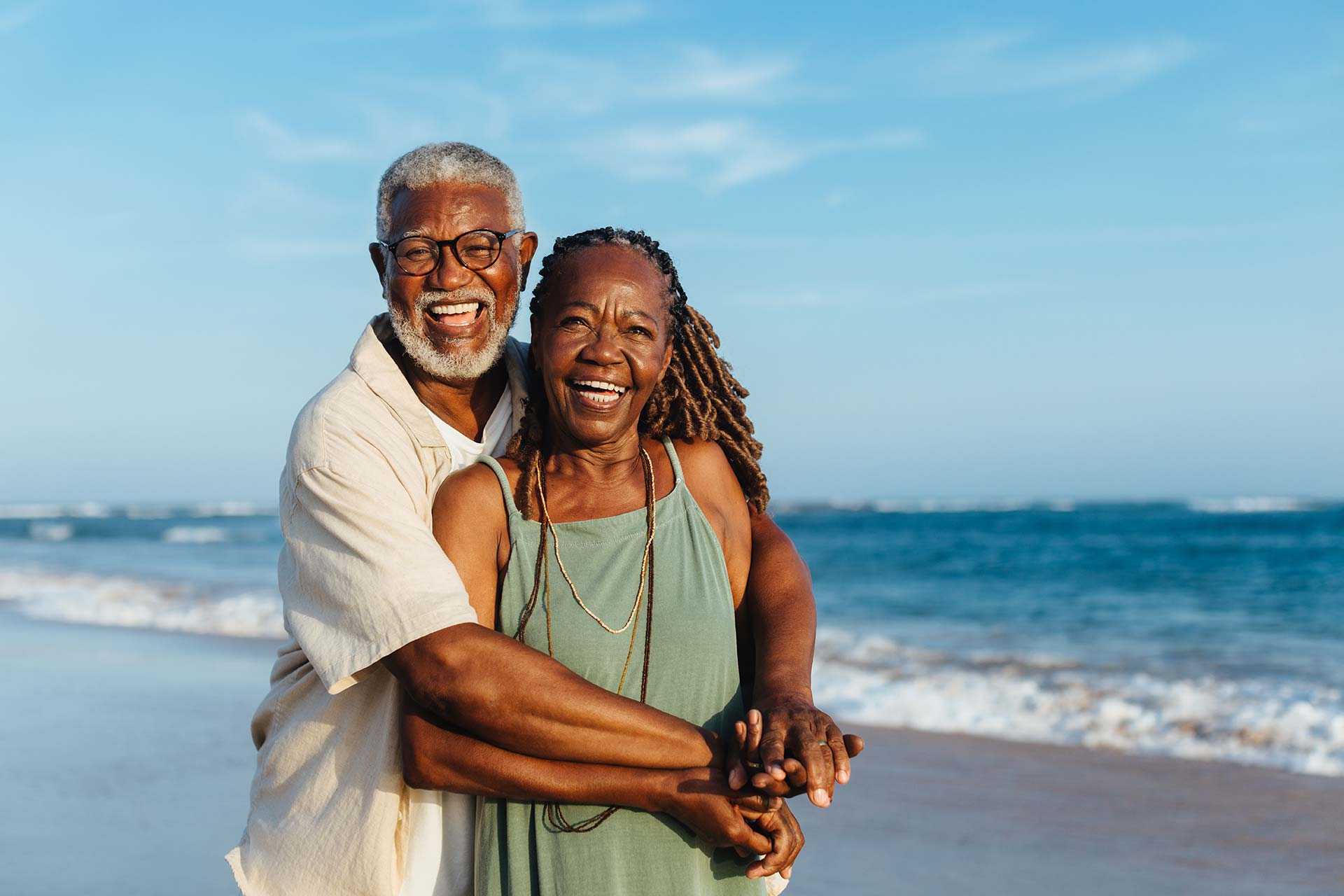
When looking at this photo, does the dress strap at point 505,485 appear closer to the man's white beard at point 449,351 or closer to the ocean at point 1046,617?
the man's white beard at point 449,351

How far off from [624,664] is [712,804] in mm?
309

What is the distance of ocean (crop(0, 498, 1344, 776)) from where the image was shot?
7613 mm

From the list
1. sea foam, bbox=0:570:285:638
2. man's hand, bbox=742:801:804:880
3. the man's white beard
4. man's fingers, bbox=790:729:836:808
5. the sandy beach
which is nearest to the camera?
man's fingers, bbox=790:729:836:808

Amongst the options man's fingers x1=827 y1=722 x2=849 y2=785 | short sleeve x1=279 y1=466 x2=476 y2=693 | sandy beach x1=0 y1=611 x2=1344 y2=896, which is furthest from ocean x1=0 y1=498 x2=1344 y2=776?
short sleeve x1=279 y1=466 x2=476 y2=693

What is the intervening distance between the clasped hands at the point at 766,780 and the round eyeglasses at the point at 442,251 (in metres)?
1.21

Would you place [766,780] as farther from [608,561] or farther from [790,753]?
[608,561]

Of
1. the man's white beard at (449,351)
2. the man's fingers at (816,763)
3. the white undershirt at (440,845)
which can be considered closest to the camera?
the man's fingers at (816,763)

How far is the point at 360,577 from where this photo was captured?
7.05 ft

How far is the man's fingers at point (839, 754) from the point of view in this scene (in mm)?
2131

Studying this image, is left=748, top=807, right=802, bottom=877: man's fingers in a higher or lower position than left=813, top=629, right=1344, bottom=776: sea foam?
higher

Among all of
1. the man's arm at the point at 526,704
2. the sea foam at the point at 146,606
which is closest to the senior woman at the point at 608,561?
the man's arm at the point at 526,704

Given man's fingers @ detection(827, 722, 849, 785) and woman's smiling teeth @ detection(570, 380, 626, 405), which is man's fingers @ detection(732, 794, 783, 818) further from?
woman's smiling teeth @ detection(570, 380, 626, 405)

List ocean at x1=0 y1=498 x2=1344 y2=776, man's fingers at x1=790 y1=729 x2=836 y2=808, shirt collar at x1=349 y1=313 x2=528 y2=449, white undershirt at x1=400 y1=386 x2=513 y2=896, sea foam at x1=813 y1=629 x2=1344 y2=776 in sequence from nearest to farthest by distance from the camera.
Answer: man's fingers at x1=790 y1=729 x2=836 y2=808 → white undershirt at x1=400 y1=386 x2=513 y2=896 → shirt collar at x1=349 y1=313 x2=528 y2=449 → sea foam at x1=813 y1=629 x2=1344 y2=776 → ocean at x1=0 y1=498 x2=1344 y2=776

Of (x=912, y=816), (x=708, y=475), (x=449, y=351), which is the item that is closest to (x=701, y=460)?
(x=708, y=475)
